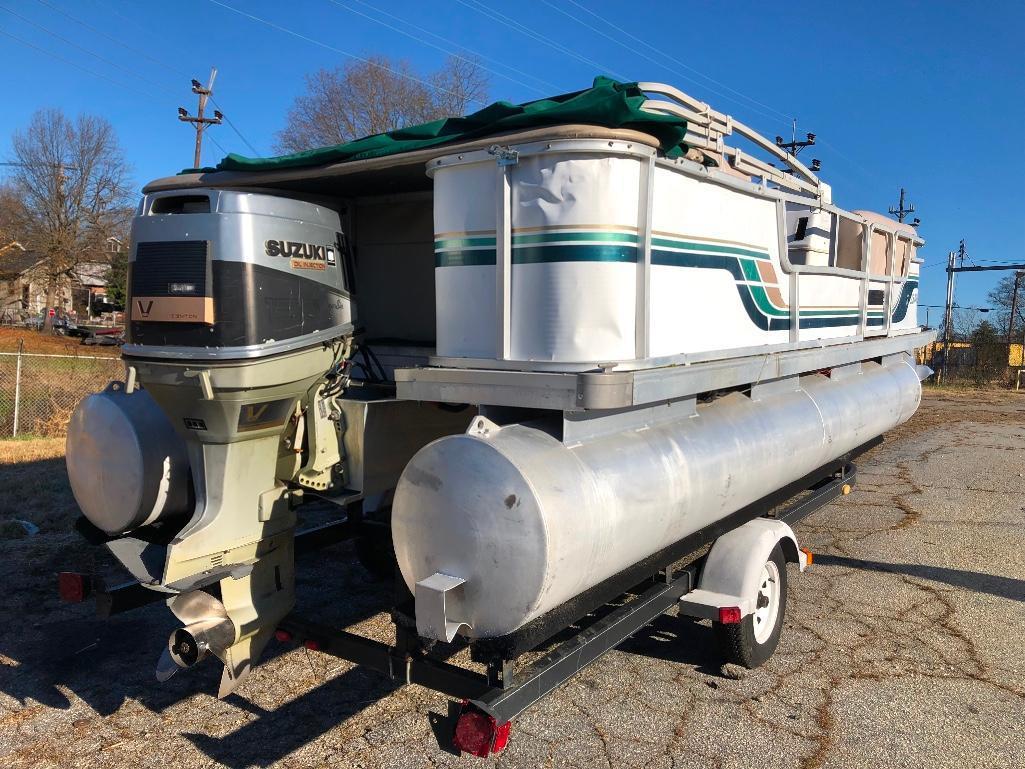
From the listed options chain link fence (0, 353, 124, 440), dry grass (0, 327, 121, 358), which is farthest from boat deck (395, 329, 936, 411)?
dry grass (0, 327, 121, 358)

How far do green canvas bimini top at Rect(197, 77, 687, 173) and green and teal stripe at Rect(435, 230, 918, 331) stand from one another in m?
0.46

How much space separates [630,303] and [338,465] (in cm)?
Result: 181

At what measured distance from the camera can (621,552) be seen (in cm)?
326

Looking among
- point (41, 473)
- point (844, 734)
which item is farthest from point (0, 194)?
point (844, 734)

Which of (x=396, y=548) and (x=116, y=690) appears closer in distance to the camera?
(x=396, y=548)

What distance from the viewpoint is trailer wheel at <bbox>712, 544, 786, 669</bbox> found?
14.2 ft

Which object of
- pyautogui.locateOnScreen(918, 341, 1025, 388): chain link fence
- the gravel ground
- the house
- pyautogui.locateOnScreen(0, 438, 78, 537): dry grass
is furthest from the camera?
the house

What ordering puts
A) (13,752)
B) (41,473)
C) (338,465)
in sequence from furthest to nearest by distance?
(41,473)
(338,465)
(13,752)

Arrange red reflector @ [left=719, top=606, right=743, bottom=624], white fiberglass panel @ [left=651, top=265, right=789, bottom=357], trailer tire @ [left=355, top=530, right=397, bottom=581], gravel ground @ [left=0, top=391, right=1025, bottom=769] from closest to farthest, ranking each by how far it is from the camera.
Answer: white fiberglass panel @ [left=651, top=265, right=789, bottom=357] < gravel ground @ [left=0, top=391, right=1025, bottom=769] < red reflector @ [left=719, top=606, right=743, bottom=624] < trailer tire @ [left=355, top=530, right=397, bottom=581]

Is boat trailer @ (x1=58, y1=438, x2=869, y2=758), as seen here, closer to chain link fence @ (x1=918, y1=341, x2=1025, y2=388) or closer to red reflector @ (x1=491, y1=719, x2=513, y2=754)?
red reflector @ (x1=491, y1=719, x2=513, y2=754)

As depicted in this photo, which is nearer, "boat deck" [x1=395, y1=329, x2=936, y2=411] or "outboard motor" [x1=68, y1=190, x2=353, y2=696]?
"boat deck" [x1=395, y1=329, x2=936, y2=411]

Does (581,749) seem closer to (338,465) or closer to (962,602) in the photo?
(338,465)

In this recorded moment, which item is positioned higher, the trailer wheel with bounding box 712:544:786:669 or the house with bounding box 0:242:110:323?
the house with bounding box 0:242:110:323

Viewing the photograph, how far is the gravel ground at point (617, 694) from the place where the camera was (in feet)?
12.1
